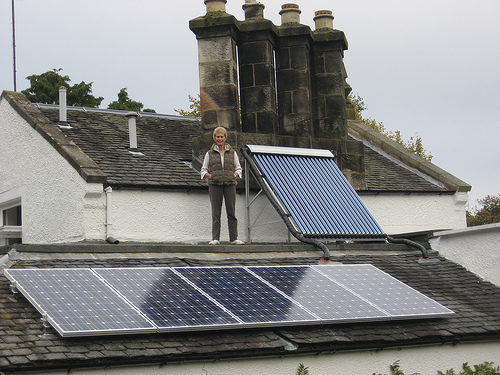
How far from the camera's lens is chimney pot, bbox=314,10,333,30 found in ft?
62.1

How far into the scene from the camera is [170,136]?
63.7 feet

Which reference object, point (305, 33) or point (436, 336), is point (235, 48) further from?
point (436, 336)

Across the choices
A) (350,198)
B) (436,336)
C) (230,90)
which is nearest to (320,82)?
(230,90)

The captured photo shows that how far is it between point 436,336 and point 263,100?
322 inches

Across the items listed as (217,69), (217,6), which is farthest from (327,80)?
(217,6)

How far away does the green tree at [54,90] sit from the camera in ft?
135

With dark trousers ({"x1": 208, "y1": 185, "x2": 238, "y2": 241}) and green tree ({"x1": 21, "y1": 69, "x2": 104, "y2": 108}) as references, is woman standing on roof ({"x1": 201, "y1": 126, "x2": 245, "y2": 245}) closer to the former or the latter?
dark trousers ({"x1": 208, "y1": 185, "x2": 238, "y2": 241})

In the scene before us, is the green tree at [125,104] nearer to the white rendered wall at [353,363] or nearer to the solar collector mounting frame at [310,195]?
the solar collector mounting frame at [310,195]

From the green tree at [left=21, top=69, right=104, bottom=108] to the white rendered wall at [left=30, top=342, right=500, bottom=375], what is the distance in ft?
108

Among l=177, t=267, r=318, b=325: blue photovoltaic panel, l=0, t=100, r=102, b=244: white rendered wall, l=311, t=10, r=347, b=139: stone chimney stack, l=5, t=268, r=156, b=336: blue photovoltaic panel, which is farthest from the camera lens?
l=311, t=10, r=347, b=139: stone chimney stack

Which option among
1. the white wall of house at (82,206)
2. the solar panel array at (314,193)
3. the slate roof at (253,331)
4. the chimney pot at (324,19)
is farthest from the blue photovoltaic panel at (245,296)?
the chimney pot at (324,19)

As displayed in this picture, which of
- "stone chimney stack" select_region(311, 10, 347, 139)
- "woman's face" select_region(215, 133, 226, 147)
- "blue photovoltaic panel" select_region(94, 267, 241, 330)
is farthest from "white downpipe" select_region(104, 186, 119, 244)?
"stone chimney stack" select_region(311, 10, 347, 139)

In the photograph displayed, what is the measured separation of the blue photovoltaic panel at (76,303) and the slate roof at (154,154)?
568cm

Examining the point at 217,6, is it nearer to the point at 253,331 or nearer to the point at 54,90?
the point at 253,331
